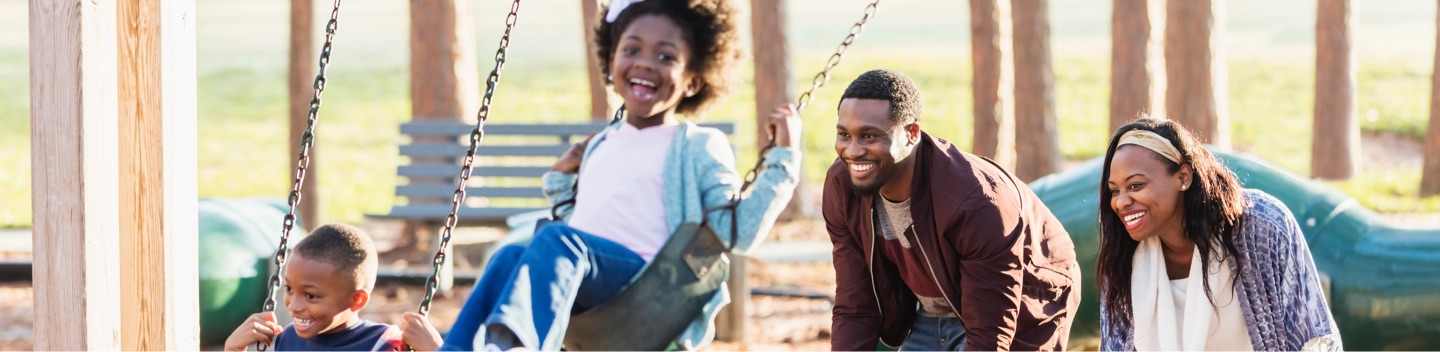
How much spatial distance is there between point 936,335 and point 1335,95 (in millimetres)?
10233

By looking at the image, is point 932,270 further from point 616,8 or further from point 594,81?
point 594,81

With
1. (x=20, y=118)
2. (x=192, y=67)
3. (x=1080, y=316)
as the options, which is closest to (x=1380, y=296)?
(x=1080, y=316)

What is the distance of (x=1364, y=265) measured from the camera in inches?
199

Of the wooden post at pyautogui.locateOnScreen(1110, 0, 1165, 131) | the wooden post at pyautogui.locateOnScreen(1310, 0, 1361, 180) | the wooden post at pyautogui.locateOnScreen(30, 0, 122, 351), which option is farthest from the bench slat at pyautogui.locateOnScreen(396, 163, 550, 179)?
the wooden post at pyautogui.locateOnScreen(1310, 0, 1361, 180)

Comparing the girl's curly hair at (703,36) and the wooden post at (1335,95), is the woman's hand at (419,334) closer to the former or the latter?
the girl's curly hair at (703,36)

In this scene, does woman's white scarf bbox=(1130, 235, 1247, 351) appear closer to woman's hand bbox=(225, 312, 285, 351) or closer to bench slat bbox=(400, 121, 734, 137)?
woman's hand bbox=(225, 312, 285, 351)

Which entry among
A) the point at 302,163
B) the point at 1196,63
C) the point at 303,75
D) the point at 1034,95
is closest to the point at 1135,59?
the point at 1034,95

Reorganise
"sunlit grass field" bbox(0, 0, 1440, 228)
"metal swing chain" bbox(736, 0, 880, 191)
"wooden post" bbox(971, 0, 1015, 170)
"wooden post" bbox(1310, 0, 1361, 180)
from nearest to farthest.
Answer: "metal swing chain" bbox(736, 0, 880, 191), "wooden post" bbox(971, 0, 1015, 170), "wooden post" bbox(1310, 0, 1361, 180), "sunlit grass field" bbox(0, 0, 1440, 228)

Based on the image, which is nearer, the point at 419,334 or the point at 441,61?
Result: the point at 419,334

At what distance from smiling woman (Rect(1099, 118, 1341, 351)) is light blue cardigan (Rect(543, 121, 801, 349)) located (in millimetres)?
1216

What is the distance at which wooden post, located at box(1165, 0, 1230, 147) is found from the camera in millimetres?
10570

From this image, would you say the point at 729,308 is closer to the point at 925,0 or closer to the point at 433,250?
the point at 433,250

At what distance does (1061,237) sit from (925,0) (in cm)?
2948

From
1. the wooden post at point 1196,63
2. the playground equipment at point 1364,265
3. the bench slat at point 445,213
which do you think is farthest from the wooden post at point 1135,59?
the playground equipment at point 1364,265
